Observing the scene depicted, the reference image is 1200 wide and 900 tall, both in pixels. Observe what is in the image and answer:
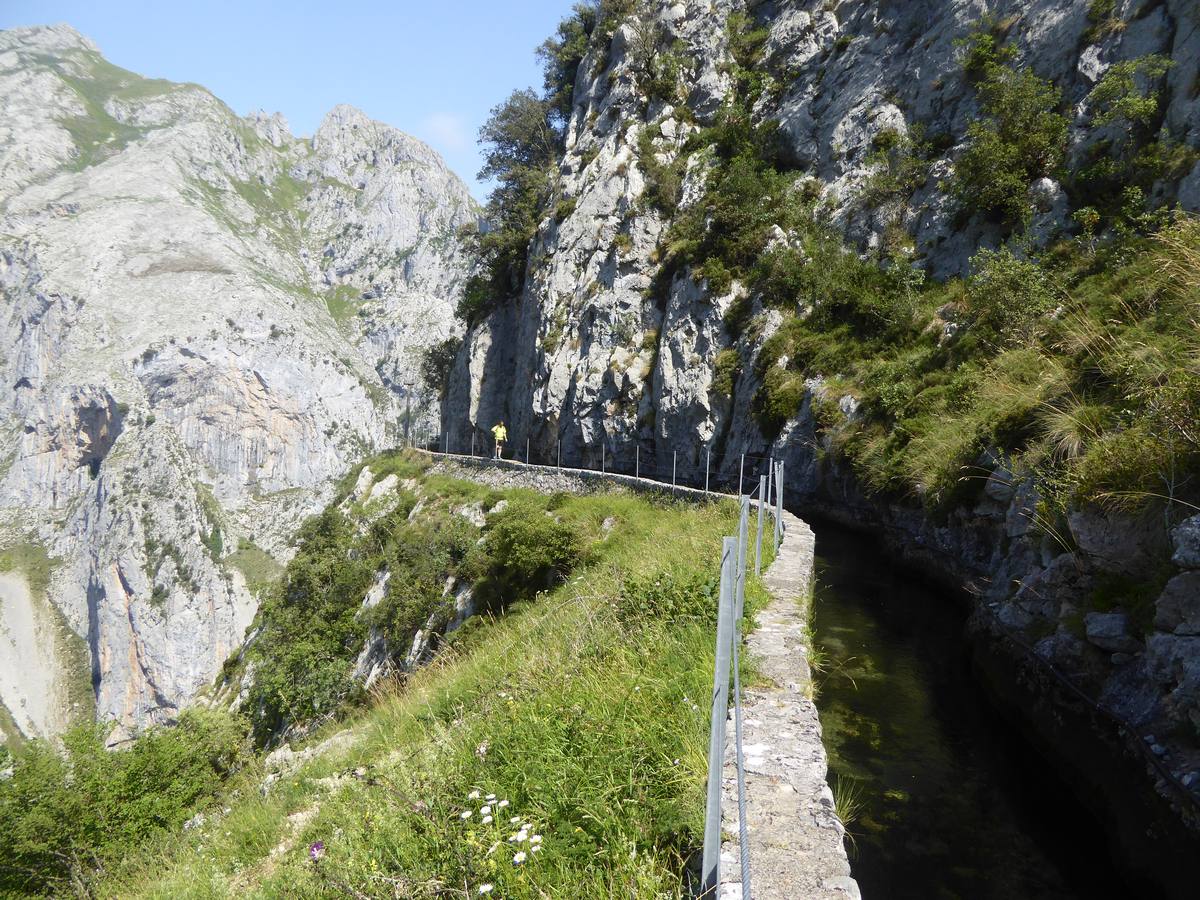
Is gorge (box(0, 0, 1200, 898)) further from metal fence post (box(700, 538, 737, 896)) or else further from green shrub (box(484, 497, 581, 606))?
green shrub (box(484, 497, 581, 606))

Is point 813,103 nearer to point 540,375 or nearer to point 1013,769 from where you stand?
point 540,375

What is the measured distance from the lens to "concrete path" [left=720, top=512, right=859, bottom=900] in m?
2.81

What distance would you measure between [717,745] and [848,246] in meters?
29.2

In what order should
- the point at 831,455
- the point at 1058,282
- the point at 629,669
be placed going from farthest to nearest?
the point at 831,455
the point at 1058,282
the point at 629,669

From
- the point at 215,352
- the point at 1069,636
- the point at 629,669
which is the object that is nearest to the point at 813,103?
the point at 1069,636

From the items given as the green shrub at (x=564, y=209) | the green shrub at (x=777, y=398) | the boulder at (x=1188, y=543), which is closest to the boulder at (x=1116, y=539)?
the boulder at (x=1188, y=543)

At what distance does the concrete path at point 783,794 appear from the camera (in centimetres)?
281

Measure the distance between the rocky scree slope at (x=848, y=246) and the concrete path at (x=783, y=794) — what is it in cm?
326

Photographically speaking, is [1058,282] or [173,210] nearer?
[1058,282]

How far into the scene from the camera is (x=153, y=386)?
122m

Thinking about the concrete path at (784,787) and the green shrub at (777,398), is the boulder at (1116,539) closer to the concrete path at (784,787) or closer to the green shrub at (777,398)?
the concrete path at (784,787)

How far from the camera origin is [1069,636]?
668 cm

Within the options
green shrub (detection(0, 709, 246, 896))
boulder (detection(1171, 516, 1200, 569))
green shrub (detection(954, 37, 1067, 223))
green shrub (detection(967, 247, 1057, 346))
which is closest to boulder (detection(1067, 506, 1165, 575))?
boulder (detection(1171, 516, 1200, 569))

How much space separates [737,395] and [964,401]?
13.6 meters
